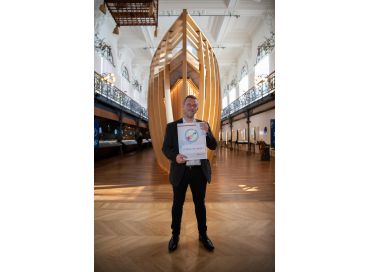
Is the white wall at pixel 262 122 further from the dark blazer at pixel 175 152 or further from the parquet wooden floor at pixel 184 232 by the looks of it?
the dark blazer at pixel 175 152

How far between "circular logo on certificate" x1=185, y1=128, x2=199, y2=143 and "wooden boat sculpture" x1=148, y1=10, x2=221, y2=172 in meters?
3.22

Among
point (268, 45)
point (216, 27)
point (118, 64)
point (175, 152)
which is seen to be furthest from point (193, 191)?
point (118, 64)

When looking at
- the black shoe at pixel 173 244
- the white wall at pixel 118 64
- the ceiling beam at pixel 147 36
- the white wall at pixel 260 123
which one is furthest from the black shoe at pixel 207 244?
the ceiling beam at pixel 147 36

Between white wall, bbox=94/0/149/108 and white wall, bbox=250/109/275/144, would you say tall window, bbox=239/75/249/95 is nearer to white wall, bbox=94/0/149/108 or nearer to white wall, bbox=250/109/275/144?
white wall, bbox=250/109/275/144

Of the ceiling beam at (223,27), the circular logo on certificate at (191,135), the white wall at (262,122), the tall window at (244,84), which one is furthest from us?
the tall window at (244,84)

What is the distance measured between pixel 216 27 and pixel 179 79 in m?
8.93

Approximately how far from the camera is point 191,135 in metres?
1.51

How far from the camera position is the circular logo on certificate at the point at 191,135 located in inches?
59.2

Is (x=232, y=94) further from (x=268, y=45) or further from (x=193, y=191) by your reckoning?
(x=193, y=191)
